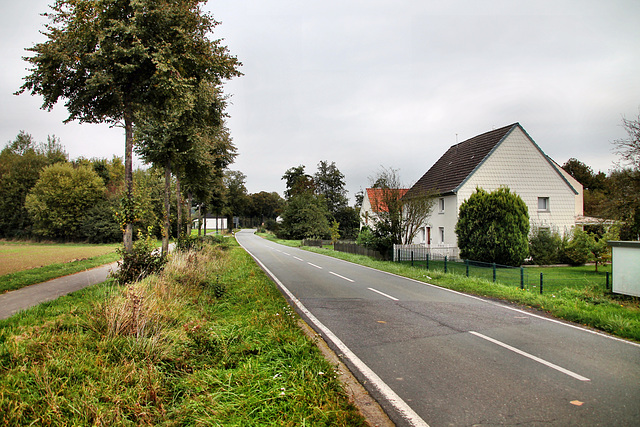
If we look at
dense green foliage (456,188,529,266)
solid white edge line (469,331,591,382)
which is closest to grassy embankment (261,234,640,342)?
solid white edge line (469,331,591,382)

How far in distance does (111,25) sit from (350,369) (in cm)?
1053

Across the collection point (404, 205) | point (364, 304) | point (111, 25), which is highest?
point (111, 25)

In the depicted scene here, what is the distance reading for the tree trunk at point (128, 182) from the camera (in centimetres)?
958

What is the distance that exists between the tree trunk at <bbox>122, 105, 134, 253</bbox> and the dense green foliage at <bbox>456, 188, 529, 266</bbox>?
1768 centimetres

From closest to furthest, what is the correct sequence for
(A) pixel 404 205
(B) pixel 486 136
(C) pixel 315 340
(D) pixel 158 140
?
(C) pixel 315 340 < (D) pixel 158 140 < (A) pixel 404 205 < (B) pixel 486 136

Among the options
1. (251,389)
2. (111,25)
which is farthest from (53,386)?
(111,25)

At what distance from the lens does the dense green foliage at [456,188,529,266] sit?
18.9 metres

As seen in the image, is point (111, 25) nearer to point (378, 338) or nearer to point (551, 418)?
point (378, 338)

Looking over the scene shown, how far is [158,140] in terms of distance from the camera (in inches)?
619

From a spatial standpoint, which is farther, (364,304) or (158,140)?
(158,140)

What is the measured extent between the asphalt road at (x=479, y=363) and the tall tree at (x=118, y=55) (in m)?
7.47

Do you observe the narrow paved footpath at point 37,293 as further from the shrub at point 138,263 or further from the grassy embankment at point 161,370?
the grassy embankment at point 161,370

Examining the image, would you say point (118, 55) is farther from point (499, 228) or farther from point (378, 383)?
point (499, 228)

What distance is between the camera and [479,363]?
4.90m
